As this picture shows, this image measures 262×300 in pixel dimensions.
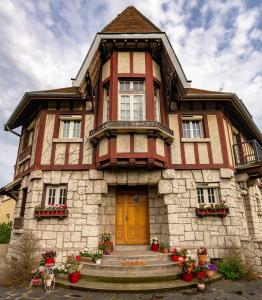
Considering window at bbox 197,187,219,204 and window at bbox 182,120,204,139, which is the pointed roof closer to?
window at bbox 182,120,204,139

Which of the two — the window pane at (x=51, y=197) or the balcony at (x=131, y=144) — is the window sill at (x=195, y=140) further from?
the window pane at (x=51, y=197)

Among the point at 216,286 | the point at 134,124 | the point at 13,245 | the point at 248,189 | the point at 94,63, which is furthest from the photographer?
the point at 248,189

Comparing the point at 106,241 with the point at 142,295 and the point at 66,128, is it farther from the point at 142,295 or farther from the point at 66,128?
the point at 66,128

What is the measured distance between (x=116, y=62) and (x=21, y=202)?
6724 millimetres

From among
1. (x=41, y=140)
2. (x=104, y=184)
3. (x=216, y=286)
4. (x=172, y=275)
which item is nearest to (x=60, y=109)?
(x=41, y=140)

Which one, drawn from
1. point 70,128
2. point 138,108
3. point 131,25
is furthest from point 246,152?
point 70,128

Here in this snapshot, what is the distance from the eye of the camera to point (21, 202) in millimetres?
8914

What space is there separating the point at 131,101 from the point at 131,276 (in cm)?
577

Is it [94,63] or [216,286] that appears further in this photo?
[94,63]

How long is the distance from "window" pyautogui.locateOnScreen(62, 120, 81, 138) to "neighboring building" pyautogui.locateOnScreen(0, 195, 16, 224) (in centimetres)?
1215

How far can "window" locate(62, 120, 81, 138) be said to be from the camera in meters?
8.95

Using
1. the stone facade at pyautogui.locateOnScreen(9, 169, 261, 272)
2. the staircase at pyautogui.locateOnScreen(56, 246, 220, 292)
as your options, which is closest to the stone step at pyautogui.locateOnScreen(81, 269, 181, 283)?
the staircase at pyautogui.locateOnScreen(56, 246, 220, 292)

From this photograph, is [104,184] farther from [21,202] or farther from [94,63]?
[94,63]

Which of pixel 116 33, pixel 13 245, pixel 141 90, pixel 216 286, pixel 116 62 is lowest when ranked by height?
pixel 216 286
